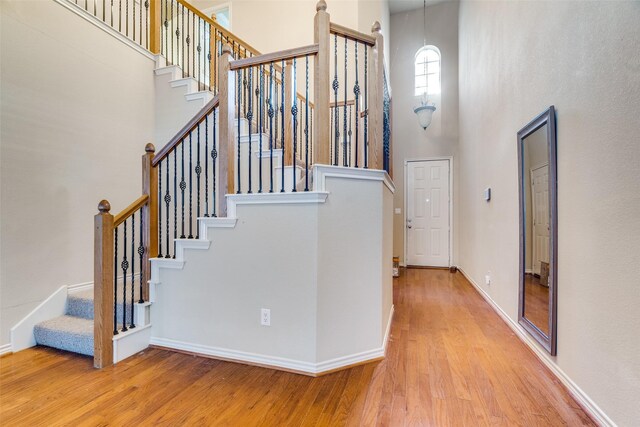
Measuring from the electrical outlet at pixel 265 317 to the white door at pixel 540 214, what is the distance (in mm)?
2018

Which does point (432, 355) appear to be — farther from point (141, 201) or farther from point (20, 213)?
point (20, 213)

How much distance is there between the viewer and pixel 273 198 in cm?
214

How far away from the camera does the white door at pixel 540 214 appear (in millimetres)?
2162

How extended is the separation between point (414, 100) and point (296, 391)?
5593 mm

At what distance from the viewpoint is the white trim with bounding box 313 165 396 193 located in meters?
2.05

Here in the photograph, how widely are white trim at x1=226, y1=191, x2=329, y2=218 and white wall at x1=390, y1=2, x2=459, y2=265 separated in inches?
159

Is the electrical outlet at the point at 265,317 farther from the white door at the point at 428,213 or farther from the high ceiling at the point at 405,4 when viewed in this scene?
the high ceiling at the point at 405,4

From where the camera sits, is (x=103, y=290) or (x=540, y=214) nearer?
(x=103, y=290)

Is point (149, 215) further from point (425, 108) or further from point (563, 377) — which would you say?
point (425, 108)

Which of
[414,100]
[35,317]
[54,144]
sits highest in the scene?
[414,100]

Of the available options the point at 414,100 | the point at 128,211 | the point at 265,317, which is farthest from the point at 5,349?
the point at 414,100

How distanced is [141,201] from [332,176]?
5.18 feet

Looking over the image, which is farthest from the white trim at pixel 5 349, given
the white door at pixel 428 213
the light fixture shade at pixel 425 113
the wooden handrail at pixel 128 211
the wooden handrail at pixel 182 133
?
the light fixture shade at pixel 425 113

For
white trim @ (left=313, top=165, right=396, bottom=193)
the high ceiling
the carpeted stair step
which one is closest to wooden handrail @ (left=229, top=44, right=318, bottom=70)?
white trim @ (left=313, top=165, right=396, bottom=193)
